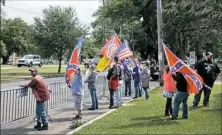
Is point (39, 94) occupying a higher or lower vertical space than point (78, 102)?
higher

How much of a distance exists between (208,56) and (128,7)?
31520mm

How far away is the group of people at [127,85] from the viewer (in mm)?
10984

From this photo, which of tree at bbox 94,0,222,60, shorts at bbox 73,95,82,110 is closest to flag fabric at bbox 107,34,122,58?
tree at bbox 94,0,222,60

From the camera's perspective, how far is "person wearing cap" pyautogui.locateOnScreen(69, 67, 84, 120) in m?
12.6

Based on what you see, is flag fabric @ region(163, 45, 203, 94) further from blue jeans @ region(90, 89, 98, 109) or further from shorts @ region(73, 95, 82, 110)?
blue jeans @ region(90, 89, 98, 109)

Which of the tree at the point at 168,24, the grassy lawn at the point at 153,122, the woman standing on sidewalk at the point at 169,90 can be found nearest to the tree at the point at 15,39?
the tree at the point at 168,24

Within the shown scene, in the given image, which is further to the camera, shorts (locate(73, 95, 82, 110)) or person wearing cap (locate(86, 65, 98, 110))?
person wearing cap (locate(86, 65, 98, 110))

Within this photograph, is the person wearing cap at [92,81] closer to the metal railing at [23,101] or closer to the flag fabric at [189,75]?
the metal railing at [23,101]

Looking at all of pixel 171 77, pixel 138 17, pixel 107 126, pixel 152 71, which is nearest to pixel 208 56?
pixel 171 77

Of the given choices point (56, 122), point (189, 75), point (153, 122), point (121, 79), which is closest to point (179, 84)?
point (189, 75)

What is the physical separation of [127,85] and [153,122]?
9230mm

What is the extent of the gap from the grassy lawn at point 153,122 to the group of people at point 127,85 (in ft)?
1.85

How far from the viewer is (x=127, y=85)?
827 inches

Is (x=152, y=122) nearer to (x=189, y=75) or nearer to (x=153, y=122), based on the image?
(x=153, y=122)
